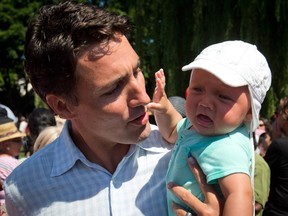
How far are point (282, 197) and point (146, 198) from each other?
230cm

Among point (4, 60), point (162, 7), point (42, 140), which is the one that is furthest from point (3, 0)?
point (42, 140)

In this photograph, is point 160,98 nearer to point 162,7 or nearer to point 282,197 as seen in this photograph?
point 282,197

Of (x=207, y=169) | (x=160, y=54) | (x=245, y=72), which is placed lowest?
(x=160, y=54)

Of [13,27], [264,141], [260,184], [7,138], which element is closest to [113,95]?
[260,184]

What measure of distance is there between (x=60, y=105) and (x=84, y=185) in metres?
0.33

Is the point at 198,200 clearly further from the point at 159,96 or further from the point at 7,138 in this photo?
the point at 7,138

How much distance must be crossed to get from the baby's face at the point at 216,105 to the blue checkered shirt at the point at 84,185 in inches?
10.1

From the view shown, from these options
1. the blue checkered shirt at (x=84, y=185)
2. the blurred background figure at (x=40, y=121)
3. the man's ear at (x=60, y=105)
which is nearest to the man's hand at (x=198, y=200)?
the blue checkered shirt at (x=84, y=185)

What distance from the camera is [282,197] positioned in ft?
12.4

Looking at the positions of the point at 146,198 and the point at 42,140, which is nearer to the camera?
the point at 146,198

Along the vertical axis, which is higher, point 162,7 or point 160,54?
point 162,7

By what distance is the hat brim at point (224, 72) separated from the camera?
1731mm

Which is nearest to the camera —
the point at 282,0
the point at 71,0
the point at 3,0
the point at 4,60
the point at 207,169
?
the point at 207,169

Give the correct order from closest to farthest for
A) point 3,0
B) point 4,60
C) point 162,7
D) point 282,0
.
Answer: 1. point 282,0
2. point 162,7
3. point 3,0
4. point 4,60
